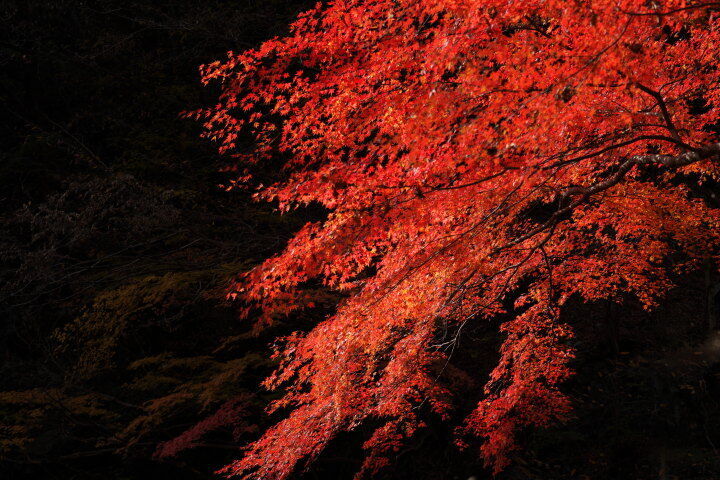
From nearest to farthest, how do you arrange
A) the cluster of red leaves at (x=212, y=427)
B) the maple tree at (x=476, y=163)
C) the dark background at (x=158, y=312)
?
the maple tree at (x=476, y=163) → the cluster of red leaves at (x=212, y=427) → the dark background at (x=158, y=312)

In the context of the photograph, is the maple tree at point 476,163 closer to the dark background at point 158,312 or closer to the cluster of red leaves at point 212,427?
the cluster of red leaves at point 212,427

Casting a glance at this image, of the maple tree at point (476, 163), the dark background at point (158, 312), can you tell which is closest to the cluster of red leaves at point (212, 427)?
the dark background at point (158, 312)

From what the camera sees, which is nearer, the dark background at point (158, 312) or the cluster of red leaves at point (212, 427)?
the cluster of red leaves at point (212, 427)

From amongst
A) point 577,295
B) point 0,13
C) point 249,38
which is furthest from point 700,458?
point 0,13

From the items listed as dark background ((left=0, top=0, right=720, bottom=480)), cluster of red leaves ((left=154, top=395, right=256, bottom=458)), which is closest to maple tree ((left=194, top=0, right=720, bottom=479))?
cluster of red leaves ((left=154, top=395, right=256, bottom=458))

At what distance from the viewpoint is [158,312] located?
9.93 m

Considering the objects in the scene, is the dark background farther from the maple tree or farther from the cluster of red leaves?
the maple tree

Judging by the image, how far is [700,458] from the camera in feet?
29.4

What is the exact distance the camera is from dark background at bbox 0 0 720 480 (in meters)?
8.76

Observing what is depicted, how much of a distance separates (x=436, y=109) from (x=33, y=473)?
28.7ft

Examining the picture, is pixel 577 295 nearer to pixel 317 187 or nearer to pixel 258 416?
pixel 258 416

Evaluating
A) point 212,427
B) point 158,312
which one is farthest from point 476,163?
point 158,312

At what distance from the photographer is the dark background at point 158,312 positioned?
8.76 metres

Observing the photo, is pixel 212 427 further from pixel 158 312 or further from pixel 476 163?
pixel 476 163
